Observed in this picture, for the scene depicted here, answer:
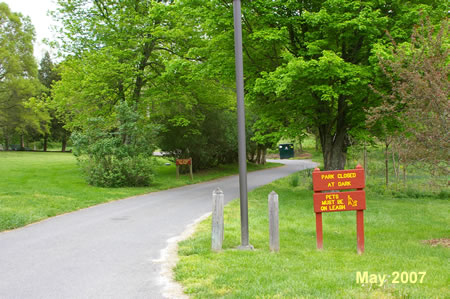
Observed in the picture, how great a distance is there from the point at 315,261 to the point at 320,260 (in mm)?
123

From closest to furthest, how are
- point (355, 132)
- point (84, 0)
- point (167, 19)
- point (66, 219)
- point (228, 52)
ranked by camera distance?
point (66, 219) → point (355, 132) → point (228, 52) → point (167, 19) → point (84, 0)

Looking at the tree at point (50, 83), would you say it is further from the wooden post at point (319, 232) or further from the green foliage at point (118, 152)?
the wooden post at point (319, 232)

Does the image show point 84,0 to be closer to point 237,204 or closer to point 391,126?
point 237,204

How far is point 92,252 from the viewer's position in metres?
7.49

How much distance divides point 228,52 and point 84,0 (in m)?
12.7

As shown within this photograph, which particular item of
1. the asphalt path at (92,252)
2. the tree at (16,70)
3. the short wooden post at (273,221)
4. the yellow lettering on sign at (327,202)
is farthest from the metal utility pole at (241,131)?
the tree at (16,70)

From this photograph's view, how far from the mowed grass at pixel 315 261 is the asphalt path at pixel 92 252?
72cm

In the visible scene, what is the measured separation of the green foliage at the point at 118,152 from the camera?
724 inches

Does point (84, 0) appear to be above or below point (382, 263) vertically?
above

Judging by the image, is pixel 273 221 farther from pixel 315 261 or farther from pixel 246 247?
pixel 315 261

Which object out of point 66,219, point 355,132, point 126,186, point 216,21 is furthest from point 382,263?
point 126,186

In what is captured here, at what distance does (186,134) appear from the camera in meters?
25.7

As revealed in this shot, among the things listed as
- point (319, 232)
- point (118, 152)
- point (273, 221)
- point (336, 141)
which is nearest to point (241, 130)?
point (273, 221)

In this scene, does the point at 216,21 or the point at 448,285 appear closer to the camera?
the point at 448,285
